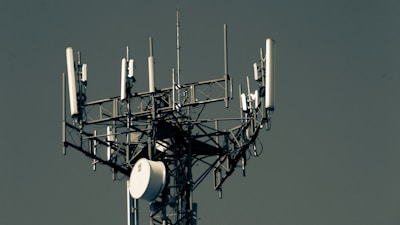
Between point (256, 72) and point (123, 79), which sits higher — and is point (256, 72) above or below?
above

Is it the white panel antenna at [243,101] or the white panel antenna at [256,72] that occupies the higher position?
the white panel antenna at [256,72]

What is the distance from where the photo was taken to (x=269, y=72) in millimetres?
56656

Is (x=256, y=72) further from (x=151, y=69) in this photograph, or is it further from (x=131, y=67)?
(x=131, y=67)

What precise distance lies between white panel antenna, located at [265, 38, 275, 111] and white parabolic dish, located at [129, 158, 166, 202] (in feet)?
16.0

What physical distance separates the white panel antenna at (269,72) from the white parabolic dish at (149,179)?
4887mm

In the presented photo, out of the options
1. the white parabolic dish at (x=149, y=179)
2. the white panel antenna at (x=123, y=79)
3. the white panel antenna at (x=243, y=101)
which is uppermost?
the white panel antenna at (x=123, y=79)

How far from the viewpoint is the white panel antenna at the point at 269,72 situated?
2205 inches

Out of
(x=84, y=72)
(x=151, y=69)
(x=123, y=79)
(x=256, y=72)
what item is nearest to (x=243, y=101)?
(x=256, y=72)

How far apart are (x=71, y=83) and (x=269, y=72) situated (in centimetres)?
804

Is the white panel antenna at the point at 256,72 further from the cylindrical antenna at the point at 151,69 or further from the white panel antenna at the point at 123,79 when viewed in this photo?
the white panel antenna at the point at 123,79

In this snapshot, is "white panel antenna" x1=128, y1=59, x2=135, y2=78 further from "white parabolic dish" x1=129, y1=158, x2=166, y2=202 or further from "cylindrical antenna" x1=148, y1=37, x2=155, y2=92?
"white parabolic dish" x1=129, y1=158, x2=166, y2=202

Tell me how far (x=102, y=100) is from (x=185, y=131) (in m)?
3.59

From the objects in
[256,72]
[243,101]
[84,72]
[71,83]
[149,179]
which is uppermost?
[84,72]

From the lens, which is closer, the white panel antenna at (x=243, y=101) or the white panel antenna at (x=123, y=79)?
the white panel antenna at (x=123, y=79)
